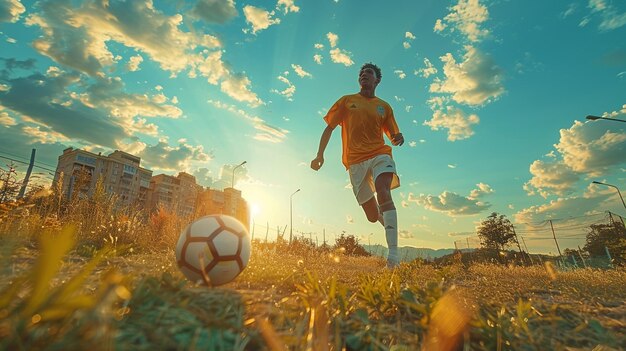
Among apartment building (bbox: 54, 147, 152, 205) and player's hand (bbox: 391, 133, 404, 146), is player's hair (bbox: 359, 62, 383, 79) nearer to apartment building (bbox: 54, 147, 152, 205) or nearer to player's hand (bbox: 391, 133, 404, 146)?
player's hand (bbox: 391, 133, 404, 146)

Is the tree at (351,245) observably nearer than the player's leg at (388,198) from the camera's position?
No

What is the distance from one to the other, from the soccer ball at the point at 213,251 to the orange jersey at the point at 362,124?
3627mm

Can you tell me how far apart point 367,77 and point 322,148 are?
5.75 feet

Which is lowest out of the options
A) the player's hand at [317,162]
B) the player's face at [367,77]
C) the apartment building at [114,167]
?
the player's hand at [317,162]

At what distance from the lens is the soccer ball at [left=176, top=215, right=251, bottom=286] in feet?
8.37

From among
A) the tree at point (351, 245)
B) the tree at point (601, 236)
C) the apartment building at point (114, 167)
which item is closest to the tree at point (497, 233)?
the tree at point (601, 236)

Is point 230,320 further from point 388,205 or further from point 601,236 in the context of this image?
point 601,236

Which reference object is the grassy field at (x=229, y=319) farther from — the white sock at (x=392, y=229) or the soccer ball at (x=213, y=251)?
the white sock at (x=392, y=229)

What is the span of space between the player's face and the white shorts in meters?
1.72

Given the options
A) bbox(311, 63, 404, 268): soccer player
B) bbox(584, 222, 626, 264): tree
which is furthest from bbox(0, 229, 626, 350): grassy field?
bbox(584, 222, 626, 264): tree

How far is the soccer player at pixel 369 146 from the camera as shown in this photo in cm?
541

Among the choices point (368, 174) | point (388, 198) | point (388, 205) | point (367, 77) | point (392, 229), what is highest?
point (367, 77)

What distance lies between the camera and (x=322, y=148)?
6453 mm

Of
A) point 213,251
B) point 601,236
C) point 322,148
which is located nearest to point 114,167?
point 322,148
